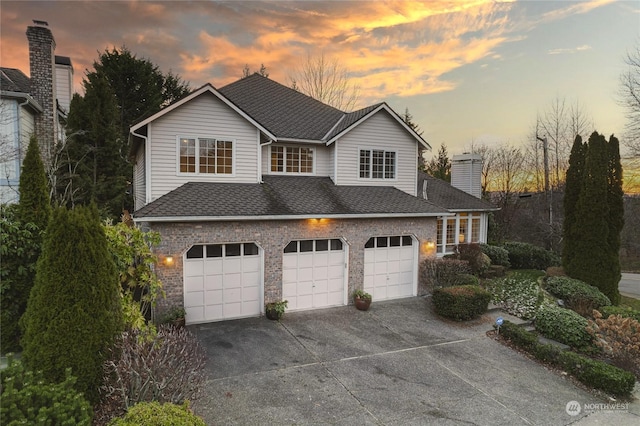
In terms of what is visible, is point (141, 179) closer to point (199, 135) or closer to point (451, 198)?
point (199, 135)

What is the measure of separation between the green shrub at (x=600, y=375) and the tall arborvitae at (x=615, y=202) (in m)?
7.60

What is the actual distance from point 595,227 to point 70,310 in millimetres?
17407

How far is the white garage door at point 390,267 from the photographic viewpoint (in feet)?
44.2

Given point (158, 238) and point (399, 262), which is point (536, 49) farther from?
point (158, 238)

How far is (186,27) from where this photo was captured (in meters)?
12.3

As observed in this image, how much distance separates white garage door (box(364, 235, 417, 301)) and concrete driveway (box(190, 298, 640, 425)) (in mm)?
2294

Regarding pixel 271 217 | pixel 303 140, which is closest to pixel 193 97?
pixel 303 140

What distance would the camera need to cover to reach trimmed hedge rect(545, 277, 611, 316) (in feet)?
40.8

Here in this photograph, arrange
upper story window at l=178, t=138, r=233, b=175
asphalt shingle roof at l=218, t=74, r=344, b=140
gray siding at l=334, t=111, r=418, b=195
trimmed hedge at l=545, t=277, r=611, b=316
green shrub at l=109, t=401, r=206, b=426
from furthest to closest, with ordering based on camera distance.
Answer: asphalt shingle roof at l=218, t=74, r=344, b=140 → gray siding at l=334, t=111, r=418, b=195 → trimmed hedge at l=545, t=277, r=611, b=316 → upper story window at l=178, t=138, r=233, b=175 → green shrub at l=109, t=401, r=206, b=426

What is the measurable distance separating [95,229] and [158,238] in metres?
3.15

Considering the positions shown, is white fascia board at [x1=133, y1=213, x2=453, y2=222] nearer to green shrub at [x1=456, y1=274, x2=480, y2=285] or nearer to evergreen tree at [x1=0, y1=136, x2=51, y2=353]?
green shrub at [x1=456, y1=274, x2=480, y2=285]

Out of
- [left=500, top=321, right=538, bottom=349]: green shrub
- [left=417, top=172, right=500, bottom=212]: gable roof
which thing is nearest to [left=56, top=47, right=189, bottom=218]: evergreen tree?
[left=417, top=172, right=500, bottom=212]: gable roof

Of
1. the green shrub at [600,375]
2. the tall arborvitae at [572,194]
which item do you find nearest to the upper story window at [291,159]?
the green shrub at [600,375]

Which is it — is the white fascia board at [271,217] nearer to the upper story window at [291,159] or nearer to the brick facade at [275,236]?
the brick facade at [275,236]
